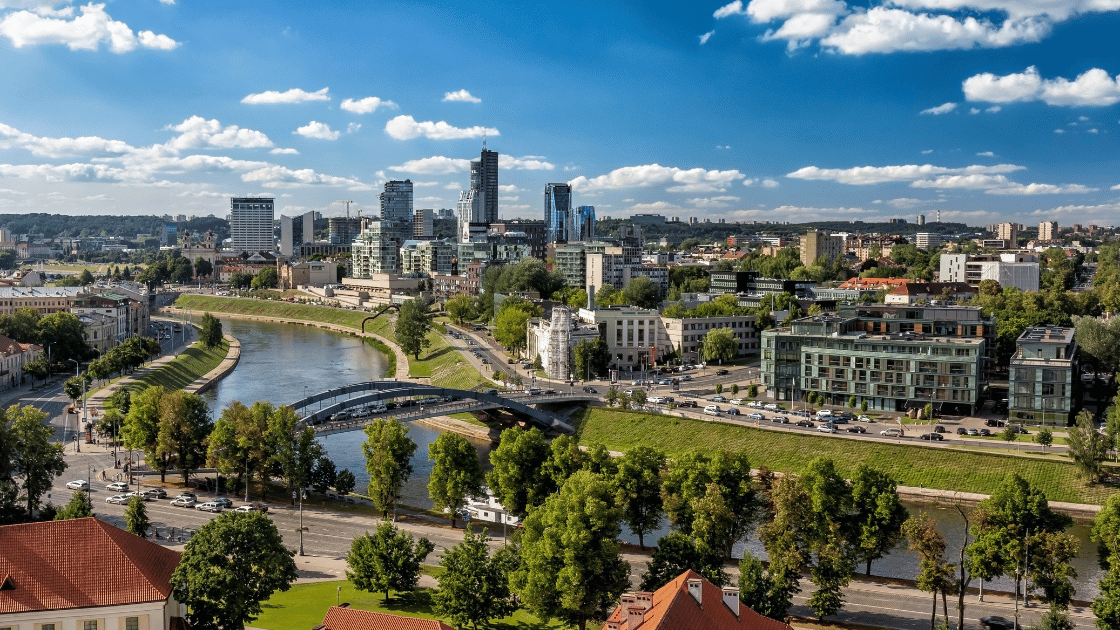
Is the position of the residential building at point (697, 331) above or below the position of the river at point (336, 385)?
above

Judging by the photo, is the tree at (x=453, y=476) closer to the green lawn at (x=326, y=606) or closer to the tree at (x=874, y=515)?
the green lawn at (x=326, y=606)

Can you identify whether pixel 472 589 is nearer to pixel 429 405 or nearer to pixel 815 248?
pixel 429 405

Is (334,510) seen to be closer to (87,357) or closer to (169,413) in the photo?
(169,413)

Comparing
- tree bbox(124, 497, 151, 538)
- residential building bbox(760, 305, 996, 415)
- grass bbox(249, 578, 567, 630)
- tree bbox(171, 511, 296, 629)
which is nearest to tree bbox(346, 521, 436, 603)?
grass bbox(249, 578, 567, 630)

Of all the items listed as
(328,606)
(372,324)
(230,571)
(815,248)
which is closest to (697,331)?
(328,606)

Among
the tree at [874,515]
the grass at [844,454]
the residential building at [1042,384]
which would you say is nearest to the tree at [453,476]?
the tree at [874,515]

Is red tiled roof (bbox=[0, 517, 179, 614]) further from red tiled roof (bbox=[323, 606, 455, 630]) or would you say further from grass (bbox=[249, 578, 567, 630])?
grass (bbox=[249, 578, 567, 630])

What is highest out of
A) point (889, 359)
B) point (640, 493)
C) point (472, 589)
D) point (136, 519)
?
point (889, 359)
